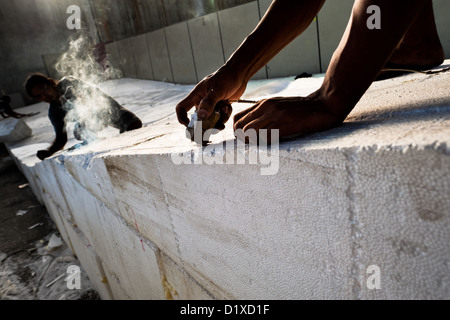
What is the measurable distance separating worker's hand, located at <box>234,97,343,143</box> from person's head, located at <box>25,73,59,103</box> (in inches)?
171

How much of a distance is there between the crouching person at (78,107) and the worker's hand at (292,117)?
12.3ft

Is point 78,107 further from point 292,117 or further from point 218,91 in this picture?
point 292,117

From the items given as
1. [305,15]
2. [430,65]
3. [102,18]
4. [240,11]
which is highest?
[102,18]

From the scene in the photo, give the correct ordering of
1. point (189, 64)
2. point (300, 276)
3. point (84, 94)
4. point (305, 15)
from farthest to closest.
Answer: point (189, 64) < point (84, 94) < point (305, 15) < point (300, 276)

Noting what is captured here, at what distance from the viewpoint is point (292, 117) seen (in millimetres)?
821

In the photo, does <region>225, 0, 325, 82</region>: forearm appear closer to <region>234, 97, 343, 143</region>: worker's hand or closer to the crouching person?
<region>234, 97, 343, 143</region>: worker's hand

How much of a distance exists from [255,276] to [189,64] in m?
8.15

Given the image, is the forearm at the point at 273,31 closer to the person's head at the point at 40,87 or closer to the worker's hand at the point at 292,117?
the worker's hand at the point at 292,117

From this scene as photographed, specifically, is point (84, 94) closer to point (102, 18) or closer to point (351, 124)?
point (351, 124)

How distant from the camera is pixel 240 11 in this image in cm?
627

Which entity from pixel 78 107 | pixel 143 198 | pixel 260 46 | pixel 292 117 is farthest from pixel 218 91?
pixel 78 107

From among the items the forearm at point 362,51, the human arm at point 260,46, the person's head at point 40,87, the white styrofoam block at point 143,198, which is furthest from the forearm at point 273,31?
the person's head at point 40,87

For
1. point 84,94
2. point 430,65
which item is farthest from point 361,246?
point 84,94

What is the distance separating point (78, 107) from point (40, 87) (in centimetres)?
64
